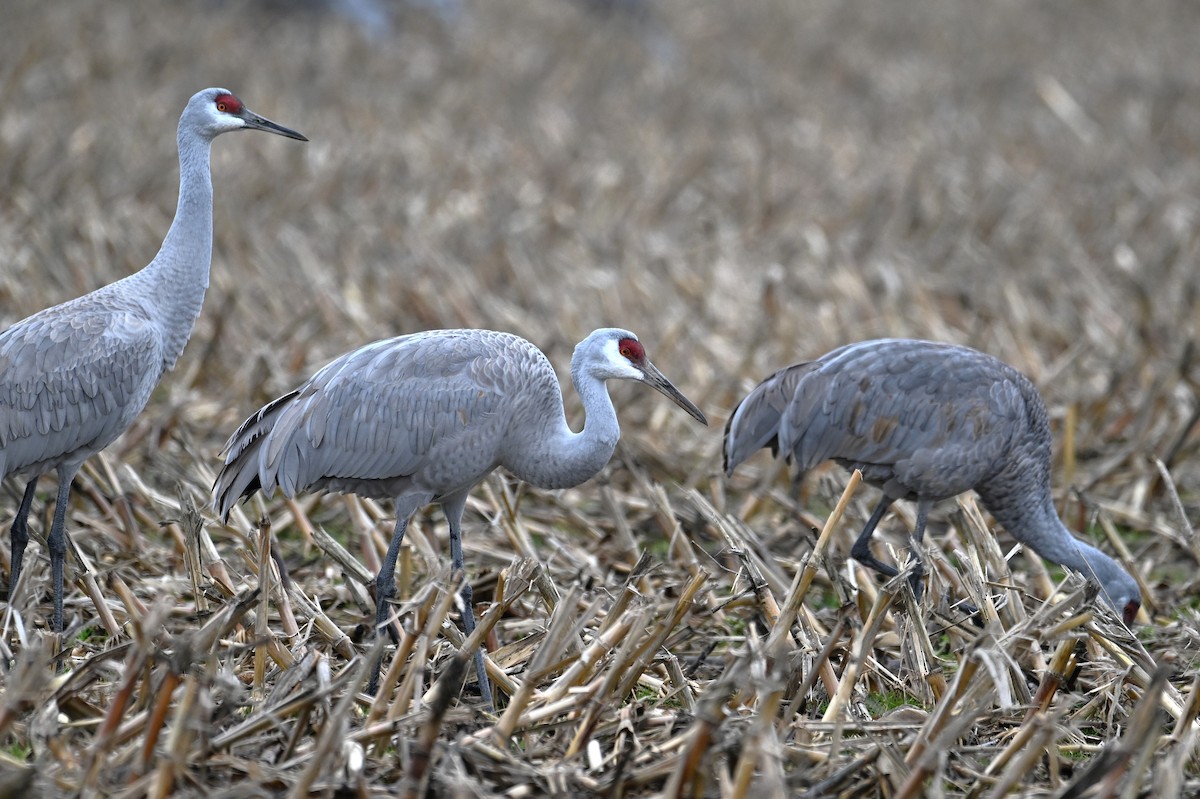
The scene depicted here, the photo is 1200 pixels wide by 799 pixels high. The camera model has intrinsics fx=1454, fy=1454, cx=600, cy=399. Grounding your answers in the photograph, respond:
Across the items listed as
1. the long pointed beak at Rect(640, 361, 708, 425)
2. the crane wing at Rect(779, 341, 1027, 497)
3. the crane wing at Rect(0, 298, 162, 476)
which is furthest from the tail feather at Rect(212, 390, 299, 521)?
the crane wing at Rect(779, 341, 1027, 497)

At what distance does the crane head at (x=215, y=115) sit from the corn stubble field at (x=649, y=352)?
1126mm

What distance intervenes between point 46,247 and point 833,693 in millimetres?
4853

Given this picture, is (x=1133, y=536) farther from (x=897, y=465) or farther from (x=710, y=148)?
(x=710, y=148)

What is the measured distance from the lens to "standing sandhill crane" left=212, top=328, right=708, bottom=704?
4262 millimetres

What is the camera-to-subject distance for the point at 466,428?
4.26m

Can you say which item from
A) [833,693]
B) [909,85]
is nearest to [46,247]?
[833,693]

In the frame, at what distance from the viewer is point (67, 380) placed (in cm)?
434

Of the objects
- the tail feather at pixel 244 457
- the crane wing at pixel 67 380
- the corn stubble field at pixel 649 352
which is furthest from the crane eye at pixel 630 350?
the crane wing at pixel 67 380

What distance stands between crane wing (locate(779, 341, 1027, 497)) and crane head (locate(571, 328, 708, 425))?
0.79 m

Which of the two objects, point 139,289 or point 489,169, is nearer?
point 139,289

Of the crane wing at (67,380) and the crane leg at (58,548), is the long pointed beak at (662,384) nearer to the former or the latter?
the crane wing at (67,380)

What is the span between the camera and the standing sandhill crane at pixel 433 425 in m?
4.26

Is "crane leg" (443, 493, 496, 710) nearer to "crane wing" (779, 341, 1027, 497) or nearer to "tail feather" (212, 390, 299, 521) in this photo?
"tail feather" (212, 390, 299, 521)

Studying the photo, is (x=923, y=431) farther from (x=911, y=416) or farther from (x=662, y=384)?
(x=662, y=384)
